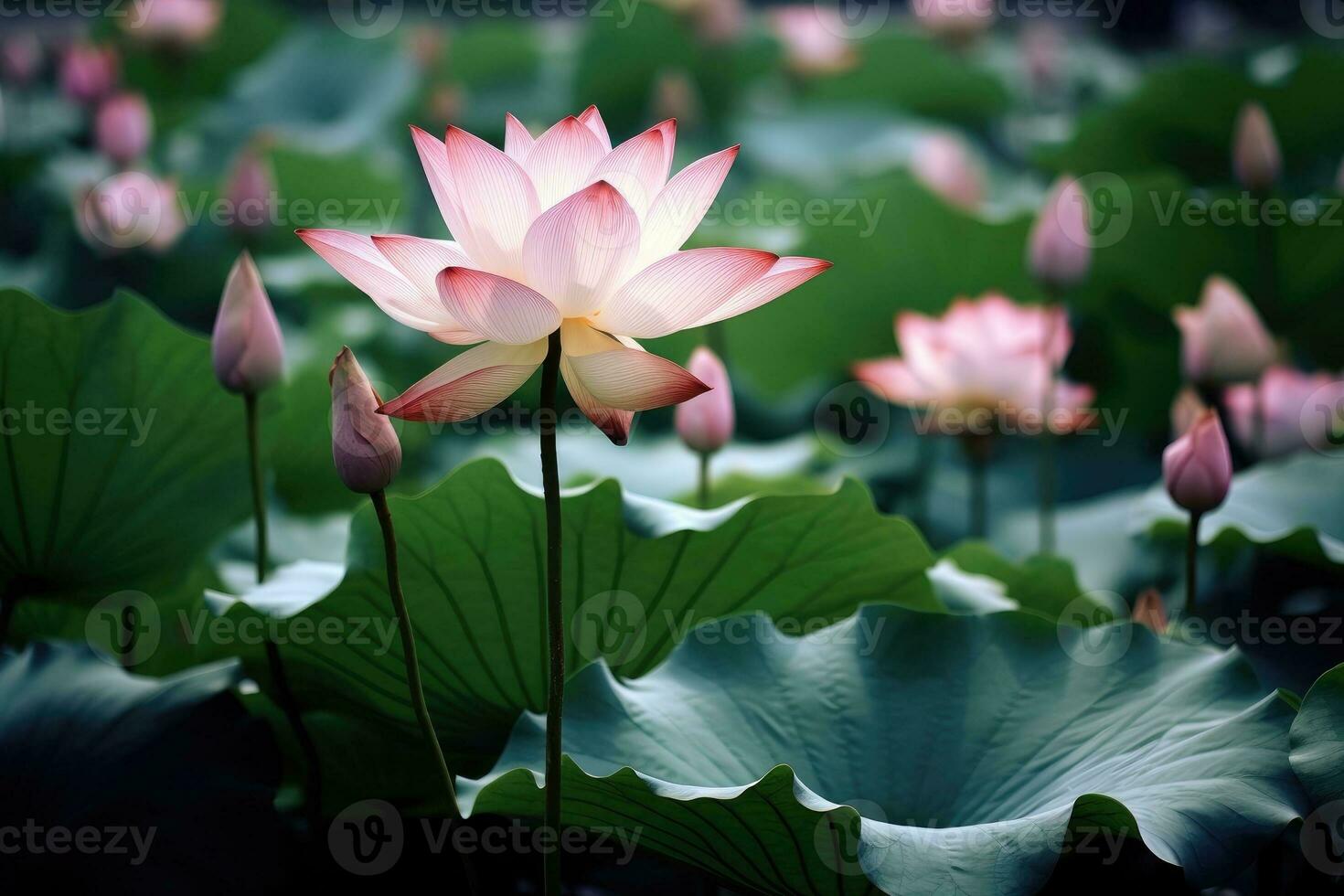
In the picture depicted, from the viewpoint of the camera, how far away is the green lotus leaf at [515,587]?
0.92 metres

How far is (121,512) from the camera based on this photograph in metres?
1.06

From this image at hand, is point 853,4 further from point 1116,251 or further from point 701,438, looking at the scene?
point 701,438

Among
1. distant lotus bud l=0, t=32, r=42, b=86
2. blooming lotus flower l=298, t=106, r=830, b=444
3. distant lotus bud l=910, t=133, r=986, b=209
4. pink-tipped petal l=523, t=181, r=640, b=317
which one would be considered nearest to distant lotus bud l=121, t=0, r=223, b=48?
distant lotus bud l=0, t=32, r=42, b=86

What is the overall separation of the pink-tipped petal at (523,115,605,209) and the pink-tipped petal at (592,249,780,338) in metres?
0.08

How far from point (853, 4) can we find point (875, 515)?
3.59 metres

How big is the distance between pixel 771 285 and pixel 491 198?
17 cm

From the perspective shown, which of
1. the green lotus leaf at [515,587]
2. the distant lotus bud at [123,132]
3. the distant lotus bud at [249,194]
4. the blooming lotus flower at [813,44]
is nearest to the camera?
the green lotus leaf at [515,587]

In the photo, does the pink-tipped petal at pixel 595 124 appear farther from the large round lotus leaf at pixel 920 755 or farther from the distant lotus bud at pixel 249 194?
the distant lotus bud at pixel 249 194

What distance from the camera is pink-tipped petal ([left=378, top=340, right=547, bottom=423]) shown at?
653 millimetres

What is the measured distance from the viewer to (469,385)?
659 mm

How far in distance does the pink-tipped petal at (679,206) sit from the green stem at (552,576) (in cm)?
8

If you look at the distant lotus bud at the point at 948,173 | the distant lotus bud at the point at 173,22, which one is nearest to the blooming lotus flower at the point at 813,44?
the distant lotus bud at the point at 948,173

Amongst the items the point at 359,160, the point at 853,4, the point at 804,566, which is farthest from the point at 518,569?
the point at 853,4

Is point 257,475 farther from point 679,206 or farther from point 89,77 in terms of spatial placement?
point 89,77
